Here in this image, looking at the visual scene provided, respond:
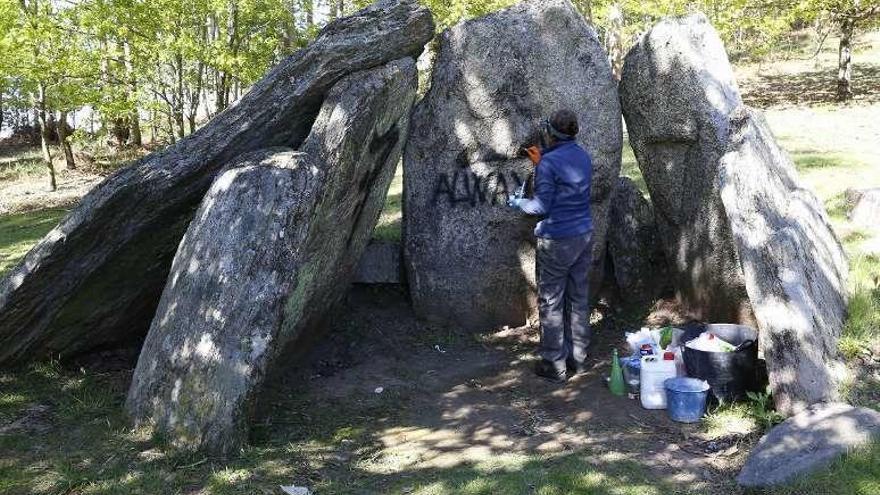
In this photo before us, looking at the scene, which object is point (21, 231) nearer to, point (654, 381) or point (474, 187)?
point (474, 187)

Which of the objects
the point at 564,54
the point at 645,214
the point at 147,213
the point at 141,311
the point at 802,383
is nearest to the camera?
the point at 802,383

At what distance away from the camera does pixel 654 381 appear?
614 cm

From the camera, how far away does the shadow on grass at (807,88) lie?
2216cm

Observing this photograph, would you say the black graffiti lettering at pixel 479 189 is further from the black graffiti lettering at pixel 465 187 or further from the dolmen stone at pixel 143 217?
the dolmen stone at pixel 143 217

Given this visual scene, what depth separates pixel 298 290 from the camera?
20.3ft

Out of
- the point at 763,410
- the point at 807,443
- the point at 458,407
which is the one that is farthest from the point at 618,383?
the point at 807,443

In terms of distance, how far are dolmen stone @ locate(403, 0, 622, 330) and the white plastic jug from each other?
2213 millimetres

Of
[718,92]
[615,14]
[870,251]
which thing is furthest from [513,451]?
[615,14]

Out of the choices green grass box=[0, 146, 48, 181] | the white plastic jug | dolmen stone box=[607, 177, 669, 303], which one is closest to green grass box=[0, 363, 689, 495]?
the white plastic jug

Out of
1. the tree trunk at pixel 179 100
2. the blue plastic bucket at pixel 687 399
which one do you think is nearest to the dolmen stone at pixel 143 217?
the blue plastic bucket at pixel 687 399

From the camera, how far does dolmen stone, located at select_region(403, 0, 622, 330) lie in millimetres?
7953

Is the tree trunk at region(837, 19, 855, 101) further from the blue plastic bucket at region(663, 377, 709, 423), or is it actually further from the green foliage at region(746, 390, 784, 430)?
the blue plastic bucket at region(663, 377, 709, 423)

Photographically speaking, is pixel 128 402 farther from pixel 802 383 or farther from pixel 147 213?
pixel 802 383

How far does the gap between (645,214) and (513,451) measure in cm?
414
